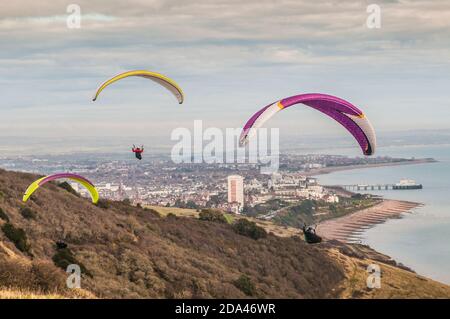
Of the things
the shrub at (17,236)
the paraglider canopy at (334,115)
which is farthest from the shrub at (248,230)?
the paraglider canopy at (334,115)

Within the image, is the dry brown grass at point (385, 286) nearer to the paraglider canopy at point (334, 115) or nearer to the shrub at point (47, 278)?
the paraglider canopy at point (334, 115)

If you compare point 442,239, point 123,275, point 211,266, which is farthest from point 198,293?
point 442,239

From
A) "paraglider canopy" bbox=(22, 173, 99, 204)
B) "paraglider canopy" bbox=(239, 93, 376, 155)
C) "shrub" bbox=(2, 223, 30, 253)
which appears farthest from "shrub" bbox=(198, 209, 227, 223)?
"paraglider canopy" bbox=(239, 93, 376, 155)

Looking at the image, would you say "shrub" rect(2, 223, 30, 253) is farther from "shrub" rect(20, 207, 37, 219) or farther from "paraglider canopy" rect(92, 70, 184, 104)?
"paraglider canopy" rect(92, 70, 184, 104)

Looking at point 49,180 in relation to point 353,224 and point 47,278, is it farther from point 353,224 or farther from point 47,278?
point 353,224

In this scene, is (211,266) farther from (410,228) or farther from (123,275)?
(410,228)

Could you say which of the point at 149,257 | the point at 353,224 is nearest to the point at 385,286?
the point at 149,257
